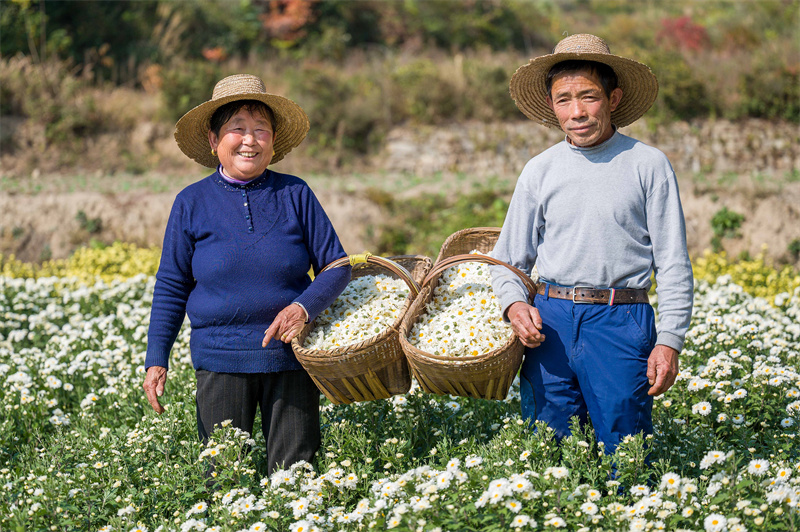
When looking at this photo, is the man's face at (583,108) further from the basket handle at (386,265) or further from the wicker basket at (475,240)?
the wicker basket at (475,240)

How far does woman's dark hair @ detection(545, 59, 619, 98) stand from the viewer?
9.12 feet

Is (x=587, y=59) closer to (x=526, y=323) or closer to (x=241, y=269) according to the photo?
(x=526, y=323)

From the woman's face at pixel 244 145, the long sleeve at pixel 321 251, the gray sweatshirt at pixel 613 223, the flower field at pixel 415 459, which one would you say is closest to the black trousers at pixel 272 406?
the flower field at pixel 415 459

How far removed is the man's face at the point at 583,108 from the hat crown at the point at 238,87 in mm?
1238

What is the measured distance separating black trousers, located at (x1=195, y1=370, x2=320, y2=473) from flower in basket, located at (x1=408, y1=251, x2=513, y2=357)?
1.88ft

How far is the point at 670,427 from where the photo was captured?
11.1ft

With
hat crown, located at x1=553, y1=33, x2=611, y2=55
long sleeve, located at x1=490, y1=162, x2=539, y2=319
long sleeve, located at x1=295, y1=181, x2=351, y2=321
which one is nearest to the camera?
hat crown, located at x1=553, y1=33, x2=611, y2=55

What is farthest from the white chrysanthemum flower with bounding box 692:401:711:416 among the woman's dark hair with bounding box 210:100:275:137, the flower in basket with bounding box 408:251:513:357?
the woman's dark hair with bounding box 210:100:275:137

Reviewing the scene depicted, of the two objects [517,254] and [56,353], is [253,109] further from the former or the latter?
[56,353]

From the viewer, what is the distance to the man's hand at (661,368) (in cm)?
259

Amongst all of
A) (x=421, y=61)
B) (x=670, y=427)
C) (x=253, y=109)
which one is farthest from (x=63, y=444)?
(x=421, y=61)

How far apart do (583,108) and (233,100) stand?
144 cm

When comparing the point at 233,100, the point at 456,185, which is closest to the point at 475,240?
the point at 233,100

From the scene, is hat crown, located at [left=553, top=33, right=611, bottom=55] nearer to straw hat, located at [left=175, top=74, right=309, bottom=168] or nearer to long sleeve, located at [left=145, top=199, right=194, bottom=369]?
straw hat, located at [left=175, top=74, right=309, bottom=168]
